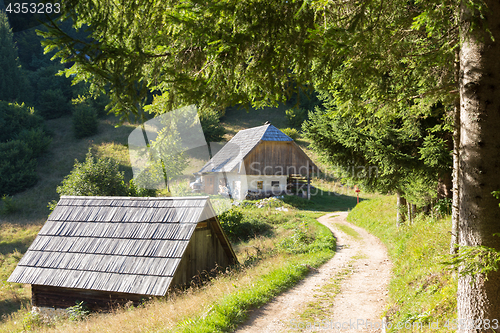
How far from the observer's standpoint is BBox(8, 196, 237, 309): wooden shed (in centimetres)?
860

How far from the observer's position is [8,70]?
45.2 metres

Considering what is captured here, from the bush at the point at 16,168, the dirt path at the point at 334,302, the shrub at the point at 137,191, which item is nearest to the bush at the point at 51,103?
the bush at the point at 16,168

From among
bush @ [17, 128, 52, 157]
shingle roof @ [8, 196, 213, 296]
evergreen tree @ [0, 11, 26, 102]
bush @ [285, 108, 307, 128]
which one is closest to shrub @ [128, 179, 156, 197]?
shingle roof @ [8, 196, 213, 296]

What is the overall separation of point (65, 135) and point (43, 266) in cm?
4143

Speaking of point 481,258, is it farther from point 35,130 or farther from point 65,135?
point 65,135

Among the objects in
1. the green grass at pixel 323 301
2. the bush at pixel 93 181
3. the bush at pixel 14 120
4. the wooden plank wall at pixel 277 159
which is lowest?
the green grass at pixel 323 301

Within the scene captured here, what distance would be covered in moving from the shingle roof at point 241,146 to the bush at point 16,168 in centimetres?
2101

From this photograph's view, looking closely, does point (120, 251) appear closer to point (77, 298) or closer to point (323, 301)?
point (77, 298)

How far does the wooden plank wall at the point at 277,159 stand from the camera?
27422 mm

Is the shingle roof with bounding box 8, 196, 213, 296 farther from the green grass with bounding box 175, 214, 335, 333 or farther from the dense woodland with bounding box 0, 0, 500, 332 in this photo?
the dense woodland with bounding box 0, 0, 500, 332

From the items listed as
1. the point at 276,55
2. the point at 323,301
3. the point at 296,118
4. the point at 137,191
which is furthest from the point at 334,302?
the point at 296,118

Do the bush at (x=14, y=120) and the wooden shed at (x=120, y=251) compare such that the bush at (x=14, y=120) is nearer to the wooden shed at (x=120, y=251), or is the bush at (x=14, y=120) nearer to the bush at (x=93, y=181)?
the bush at (x=93, y=181)

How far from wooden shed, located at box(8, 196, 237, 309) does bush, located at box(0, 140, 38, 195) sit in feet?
95.5

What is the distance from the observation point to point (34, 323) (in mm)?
9945
